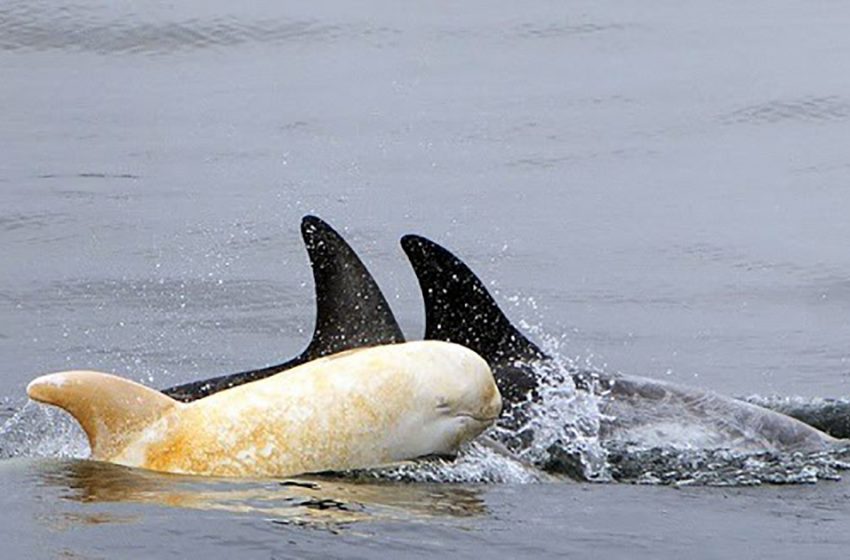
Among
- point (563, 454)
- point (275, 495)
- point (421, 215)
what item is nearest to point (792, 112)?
point (421, 215)

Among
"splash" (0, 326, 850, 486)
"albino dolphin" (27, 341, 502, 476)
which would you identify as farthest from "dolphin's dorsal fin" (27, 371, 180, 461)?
"splash" (0, 326, 850, 486)

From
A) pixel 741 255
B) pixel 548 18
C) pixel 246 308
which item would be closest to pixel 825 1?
pixel 548 18

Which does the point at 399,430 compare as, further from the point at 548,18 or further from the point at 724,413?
the point at 548,18

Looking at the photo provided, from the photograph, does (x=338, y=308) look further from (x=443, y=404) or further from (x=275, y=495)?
(x=275, y=495)

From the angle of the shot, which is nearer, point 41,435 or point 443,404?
point 443,404

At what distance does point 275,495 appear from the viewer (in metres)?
8.92

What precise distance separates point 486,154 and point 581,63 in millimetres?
5526

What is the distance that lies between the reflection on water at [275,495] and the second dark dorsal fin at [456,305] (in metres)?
2.25

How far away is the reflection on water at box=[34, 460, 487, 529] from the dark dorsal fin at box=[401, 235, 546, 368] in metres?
2.25

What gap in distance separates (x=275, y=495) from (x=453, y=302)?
2.99 meters

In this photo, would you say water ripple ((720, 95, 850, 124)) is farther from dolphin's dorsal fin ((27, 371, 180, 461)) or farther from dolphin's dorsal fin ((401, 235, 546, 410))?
dolphin's dorsal fin ((27, 371, 180, 461))

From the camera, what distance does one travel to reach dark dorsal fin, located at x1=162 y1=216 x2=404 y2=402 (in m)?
10.9

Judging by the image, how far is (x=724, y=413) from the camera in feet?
39.8

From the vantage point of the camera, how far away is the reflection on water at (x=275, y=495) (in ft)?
28.3
